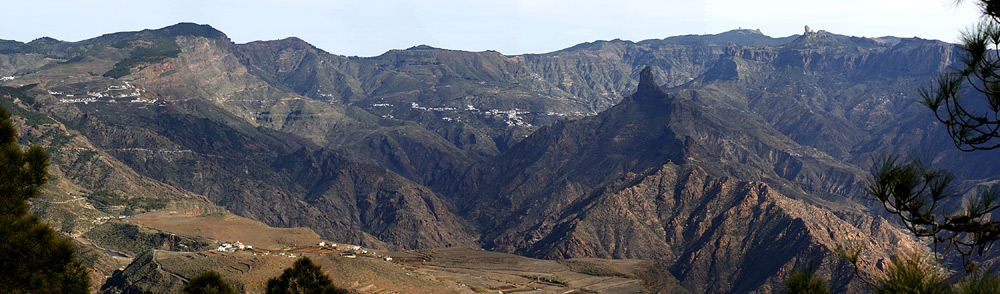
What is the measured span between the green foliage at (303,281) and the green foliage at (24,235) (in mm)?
14352

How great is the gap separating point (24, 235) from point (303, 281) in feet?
56.1

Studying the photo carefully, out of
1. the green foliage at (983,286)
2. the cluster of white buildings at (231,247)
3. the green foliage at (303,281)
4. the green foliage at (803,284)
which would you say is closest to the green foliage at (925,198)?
the green foliage at (983,286)

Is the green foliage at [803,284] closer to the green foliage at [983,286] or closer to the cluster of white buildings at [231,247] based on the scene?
the green foliage at [983,286]

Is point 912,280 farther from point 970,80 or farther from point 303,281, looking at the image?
point 303,281

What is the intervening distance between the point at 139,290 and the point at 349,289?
42.8m

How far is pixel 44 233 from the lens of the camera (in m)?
42.0

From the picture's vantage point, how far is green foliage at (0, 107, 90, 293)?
135 ft

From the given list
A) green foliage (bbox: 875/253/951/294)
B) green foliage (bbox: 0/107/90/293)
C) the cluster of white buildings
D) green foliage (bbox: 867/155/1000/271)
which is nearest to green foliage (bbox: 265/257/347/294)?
green foliage (bbox: 0/107/90/293)

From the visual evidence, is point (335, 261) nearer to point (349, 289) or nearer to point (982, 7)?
point (349, 289)

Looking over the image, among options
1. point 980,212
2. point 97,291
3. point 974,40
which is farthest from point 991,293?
point 97,291

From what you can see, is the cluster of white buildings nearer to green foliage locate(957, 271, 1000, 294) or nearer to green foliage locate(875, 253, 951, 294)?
green foliage locate(875, 253, 951, 294)

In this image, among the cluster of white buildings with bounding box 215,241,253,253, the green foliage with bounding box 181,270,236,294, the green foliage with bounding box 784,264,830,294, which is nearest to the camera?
the green foliage with bounding box 784,264,830,294

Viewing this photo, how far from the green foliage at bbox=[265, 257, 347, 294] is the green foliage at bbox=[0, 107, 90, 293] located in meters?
14.4

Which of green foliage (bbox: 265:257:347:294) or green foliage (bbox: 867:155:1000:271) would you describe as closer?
green foliage (bbox: 867:155:1000:271)
